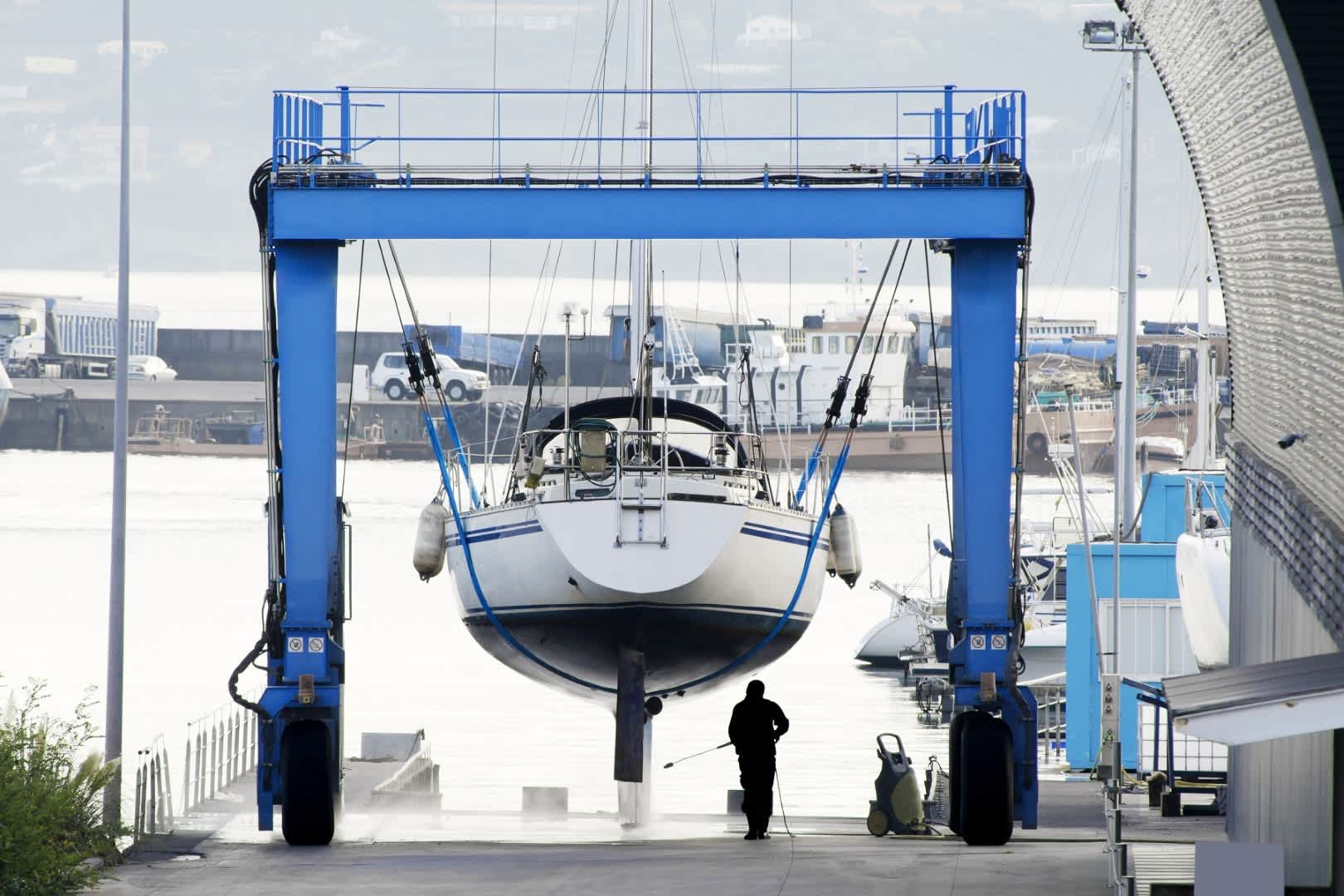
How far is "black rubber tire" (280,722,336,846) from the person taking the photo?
55.7ft

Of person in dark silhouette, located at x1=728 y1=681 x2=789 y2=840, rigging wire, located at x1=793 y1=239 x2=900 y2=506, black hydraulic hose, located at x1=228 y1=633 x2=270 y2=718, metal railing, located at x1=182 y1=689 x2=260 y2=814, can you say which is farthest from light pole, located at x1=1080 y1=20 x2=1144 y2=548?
black hydraulic hose, located at x1=228 y1=633 x2=270 y2=718

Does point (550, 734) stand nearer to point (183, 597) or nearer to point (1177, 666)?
point (1177, 666)

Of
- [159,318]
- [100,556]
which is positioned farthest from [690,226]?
[159,318]

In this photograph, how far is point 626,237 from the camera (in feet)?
57.7

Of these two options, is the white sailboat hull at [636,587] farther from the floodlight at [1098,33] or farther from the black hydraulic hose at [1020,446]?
the floodlight at [1098,33]

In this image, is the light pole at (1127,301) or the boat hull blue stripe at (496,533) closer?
the boat hull blue stripe at (496,533)

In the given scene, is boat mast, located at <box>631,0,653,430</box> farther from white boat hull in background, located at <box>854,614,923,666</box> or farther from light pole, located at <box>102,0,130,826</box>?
white boat hull in background, located at <box>854,614,923,666</box>

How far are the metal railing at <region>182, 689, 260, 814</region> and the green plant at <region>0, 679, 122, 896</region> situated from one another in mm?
4235

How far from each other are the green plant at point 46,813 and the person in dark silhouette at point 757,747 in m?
5.44

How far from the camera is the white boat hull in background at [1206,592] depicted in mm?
23797

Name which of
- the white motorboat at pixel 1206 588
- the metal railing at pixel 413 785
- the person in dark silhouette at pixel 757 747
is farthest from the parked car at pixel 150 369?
the person in dark silhouette at pixel 757 747

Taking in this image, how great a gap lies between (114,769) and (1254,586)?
965 cm

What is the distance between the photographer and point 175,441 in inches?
6102

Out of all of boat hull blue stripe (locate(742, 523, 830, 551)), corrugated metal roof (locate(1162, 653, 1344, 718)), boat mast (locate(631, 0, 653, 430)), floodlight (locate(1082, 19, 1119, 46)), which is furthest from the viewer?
floodlight (locate(1082, 19, 1119, 46))
